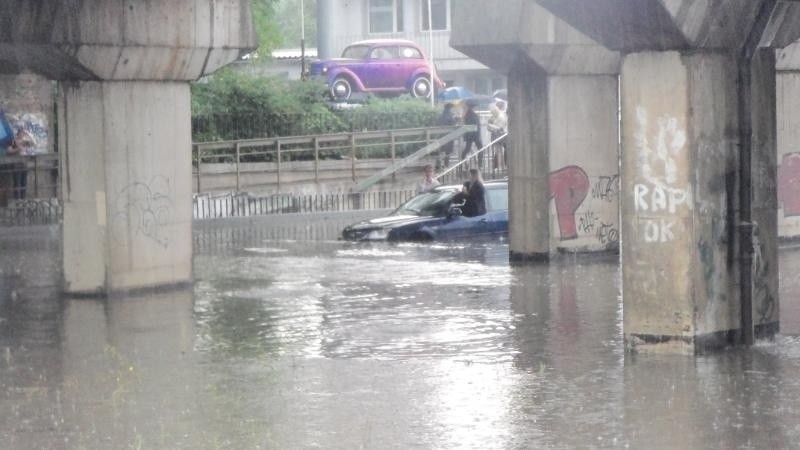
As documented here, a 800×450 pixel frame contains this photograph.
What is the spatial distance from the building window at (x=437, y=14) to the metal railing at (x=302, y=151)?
76.6 feet

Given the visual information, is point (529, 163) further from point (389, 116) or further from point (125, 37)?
point (389, 116)

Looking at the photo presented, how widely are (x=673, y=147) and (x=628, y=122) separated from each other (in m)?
0.57

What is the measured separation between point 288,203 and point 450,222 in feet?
35.8

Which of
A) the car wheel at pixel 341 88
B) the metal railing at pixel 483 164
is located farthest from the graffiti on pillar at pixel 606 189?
the car wheel at pixel 341 88

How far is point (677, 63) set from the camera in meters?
14.2

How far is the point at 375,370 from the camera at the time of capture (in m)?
14.0

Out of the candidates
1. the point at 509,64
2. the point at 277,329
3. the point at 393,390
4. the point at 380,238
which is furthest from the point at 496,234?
the point at 393,390

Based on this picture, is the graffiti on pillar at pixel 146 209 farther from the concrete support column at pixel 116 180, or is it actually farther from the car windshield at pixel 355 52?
the car windshield at pixel 355 52

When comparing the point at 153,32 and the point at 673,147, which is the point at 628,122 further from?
the point at 153,32

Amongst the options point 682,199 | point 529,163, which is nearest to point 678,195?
point 682,199

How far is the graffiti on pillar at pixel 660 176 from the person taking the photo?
46.5ft

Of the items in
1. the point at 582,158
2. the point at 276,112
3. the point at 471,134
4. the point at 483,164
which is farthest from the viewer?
the point at 276,112

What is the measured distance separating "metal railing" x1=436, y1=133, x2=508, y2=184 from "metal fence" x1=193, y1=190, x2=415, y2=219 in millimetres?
1903

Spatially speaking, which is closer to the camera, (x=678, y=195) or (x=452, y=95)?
(x=678, y=195)
